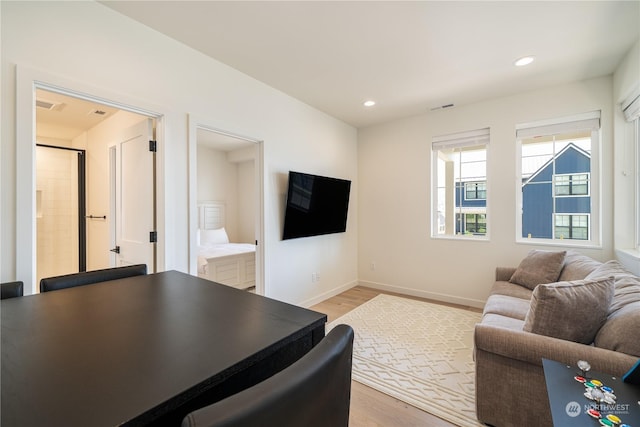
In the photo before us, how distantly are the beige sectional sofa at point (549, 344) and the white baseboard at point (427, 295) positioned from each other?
2055 millimetres

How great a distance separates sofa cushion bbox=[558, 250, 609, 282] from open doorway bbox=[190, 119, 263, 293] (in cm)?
391

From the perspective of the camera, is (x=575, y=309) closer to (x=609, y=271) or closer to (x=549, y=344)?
(x=549, y=344)

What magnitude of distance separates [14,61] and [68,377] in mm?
1933

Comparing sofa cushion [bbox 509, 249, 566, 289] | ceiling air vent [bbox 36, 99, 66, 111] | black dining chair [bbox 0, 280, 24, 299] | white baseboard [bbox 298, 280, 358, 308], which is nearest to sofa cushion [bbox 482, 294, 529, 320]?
sofa cushion [bbox 509, 249, 566, 289]

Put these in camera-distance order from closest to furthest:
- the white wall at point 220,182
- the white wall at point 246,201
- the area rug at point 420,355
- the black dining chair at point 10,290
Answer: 1. the black dining chair at point 10,290
2. the area rug at point 420,355
3. the white wall at point 220,182
4. the white wall at point 246,201

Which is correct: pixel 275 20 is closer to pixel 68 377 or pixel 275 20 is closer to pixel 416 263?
pixel 68 377

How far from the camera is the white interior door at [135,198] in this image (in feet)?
7.38

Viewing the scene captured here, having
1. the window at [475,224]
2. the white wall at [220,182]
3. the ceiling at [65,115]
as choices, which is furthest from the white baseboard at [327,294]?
the white wall at [220,182]

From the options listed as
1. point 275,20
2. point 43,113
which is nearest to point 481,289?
point 275,20

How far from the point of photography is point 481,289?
3586 mm

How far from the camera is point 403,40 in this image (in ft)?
7.33

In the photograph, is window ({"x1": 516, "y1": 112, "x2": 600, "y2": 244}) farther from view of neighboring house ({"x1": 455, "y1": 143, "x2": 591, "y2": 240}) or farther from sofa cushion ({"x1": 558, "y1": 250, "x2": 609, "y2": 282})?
sofa cushion ({"x1": 558, "y1": 250, "x2": 609, "y2": 282})

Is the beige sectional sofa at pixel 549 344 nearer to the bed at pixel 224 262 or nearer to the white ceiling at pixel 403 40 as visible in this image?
the white ceiling at pixel 403 40

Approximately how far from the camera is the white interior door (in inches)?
88.5
